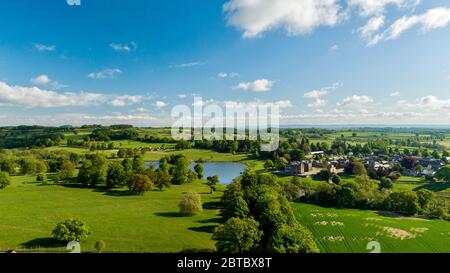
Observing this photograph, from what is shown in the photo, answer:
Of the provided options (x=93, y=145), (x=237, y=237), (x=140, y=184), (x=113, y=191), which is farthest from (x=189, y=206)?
(x=93, y=145)

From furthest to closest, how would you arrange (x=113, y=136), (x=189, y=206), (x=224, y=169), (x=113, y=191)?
(x=113, y=136), (x=224, y=169), (x=113, y=191), (x=189, y=206)

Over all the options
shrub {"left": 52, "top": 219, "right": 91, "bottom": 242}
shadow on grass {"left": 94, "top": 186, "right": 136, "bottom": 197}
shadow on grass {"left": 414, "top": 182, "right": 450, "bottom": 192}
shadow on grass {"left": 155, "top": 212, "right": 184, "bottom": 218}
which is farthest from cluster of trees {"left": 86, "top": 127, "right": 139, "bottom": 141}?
shadow on grass {"left": 414, "top": 182, "right": 450, "bottom": 192}

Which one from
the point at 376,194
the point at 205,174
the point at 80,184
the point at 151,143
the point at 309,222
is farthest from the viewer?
the point at 151,143

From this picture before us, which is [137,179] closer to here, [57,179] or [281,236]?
[57,179]

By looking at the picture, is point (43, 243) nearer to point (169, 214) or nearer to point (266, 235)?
point (169, 214)

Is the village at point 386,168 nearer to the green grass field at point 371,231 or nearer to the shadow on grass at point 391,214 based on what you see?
the shadow on grass at point 391,214

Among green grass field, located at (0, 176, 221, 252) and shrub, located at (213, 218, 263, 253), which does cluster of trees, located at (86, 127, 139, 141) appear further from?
shrub, located at (213, 218, 263, 253)

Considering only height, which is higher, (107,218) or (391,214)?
(107,218)
